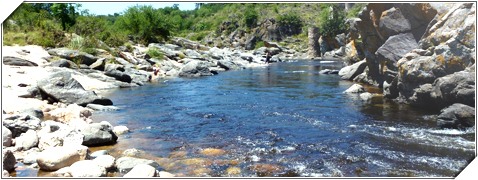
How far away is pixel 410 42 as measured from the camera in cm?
1716

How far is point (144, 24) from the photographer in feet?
155

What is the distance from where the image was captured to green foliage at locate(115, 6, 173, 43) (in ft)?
154

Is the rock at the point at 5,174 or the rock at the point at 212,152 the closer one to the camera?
the rock at the point at 5,174

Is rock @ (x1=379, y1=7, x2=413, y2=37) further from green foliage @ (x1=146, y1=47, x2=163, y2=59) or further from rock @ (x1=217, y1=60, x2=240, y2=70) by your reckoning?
green foliage @ (x1=146, y1=47, x2=163, y2=59)

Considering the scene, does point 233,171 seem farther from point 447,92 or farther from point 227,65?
point 227,65

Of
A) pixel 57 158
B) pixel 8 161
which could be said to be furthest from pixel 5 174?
pixel 57 158

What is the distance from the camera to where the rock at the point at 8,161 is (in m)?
7.51

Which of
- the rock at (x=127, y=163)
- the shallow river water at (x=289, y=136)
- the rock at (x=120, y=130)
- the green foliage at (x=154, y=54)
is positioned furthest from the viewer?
the green foliage at (x=154, y=54)

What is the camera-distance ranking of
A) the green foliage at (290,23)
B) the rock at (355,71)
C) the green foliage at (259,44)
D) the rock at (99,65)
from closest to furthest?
the rock at (99,65), the rock at (355,71), the green foliage at (259,44), the green foliage at (290,23)

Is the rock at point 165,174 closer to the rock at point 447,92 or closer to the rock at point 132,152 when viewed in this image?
the rock at point 132,152

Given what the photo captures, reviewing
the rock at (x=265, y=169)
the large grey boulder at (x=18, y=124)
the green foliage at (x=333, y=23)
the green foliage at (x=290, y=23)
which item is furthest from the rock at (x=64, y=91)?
the green foliage at (x=290, y=23)

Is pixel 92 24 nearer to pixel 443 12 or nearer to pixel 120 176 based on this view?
pixel 443 12

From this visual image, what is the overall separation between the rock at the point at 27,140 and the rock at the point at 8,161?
1245 mm

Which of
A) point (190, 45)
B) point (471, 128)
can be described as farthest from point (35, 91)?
point (190, 45)
